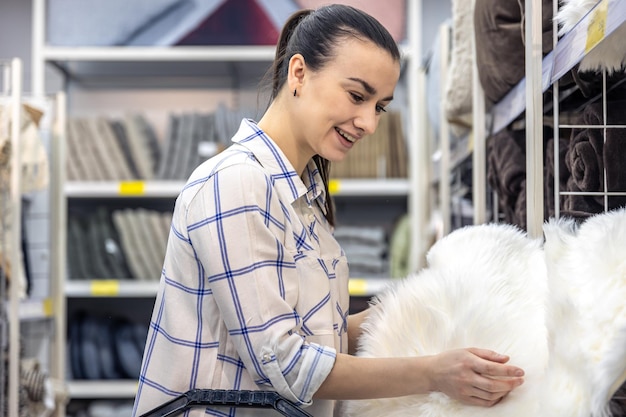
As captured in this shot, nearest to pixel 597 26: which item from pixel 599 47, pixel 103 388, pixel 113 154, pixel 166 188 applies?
pixel 599 47

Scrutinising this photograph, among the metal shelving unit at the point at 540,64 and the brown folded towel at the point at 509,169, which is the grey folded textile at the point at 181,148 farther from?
the metal shelving unit at the point at 540,64

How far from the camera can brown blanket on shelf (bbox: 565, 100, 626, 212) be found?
1.23 meters

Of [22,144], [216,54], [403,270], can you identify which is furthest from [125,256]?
[403,270]

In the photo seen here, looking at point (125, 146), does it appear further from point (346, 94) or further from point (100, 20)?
point (346, 94)

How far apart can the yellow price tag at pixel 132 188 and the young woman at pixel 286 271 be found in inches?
92.0

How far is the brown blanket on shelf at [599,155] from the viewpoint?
1.23 metres

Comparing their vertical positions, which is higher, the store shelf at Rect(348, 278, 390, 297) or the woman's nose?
the woman's nose

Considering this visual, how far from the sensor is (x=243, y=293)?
41.4 inches

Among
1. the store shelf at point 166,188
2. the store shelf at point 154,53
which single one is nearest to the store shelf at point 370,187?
the store shelf at point 166,188

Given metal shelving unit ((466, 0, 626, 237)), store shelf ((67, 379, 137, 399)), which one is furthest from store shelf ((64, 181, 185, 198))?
metal shelving unit ((466, 0, 626, 237))

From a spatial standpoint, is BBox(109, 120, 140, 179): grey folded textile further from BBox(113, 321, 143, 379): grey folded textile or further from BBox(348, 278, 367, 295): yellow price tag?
BBox(348, 278, 367, 295): yellow price tag

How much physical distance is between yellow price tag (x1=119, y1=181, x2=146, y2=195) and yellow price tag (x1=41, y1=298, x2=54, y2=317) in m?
0.54

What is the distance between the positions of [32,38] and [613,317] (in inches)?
146

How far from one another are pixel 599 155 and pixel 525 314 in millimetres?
399
